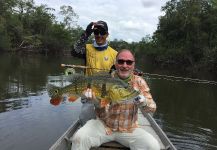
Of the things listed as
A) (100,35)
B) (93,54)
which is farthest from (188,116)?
(100,35)

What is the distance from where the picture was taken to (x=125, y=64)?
19.7 ft

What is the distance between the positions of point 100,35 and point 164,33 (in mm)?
54050

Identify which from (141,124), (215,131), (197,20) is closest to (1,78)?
(215,131)

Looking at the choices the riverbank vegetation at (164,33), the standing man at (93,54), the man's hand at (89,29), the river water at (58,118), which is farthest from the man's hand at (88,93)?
the riverbank vegetation at (164,33)

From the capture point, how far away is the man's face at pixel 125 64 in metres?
5.98

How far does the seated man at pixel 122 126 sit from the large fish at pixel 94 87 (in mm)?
481

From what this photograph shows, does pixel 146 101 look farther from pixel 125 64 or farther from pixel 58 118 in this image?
pixel 58 118

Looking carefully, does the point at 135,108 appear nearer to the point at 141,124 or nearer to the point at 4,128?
the point at 141,124

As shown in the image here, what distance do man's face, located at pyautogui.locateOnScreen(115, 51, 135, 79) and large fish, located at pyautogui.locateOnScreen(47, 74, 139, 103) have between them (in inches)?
24.0

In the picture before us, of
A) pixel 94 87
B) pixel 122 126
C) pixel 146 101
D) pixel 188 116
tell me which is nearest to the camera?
pixel 94 87

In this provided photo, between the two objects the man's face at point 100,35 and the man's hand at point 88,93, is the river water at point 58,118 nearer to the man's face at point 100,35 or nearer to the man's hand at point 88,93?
the man's face at point 100,35

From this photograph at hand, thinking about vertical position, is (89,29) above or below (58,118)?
above

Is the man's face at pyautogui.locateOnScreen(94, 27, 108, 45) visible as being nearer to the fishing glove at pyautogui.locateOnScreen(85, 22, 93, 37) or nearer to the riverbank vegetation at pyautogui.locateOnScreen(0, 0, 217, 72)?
the fishing glove at pyautogui.locateOnScreen(85, 22, 93, 37)

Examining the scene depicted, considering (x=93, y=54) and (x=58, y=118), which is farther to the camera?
(x=58, y=118)
